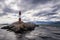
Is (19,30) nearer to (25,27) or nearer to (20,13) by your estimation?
(25,27)

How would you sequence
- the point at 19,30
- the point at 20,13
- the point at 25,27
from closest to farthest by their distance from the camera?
the point at 19,30 → the point at 25,27 → the point at 20,13

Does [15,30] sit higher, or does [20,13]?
[20,13]

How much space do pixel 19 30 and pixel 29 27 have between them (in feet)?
50.9

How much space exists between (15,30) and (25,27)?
Result: 32.6 feet

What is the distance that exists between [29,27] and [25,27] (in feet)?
17.3

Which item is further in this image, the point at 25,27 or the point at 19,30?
the point at 25,27

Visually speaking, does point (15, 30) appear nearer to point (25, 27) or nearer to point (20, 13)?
point (25, 27)

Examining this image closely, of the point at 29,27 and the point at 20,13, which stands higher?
the point at 20,13

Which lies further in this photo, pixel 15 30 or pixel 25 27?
pixel 25 27

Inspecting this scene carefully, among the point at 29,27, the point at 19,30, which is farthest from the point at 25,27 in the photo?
the point at 19,30

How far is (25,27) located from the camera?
253 ft

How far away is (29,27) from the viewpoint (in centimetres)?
8188

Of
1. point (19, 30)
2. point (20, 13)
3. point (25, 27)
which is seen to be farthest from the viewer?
point (20, 13)

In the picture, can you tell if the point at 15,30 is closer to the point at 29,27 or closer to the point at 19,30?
the point at 19,30
